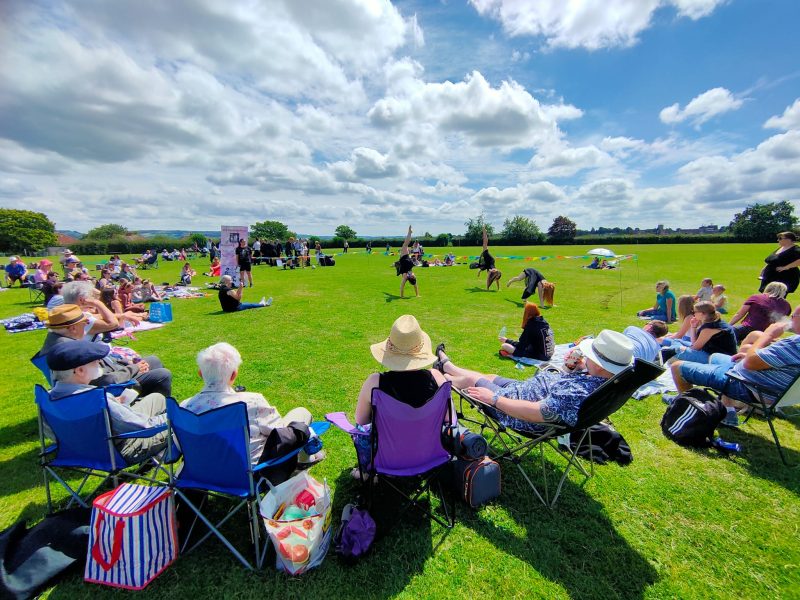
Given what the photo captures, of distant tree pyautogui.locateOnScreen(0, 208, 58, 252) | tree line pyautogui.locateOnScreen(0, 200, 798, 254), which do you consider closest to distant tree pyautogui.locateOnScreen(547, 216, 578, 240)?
tree line pyautogui.locateOnScreen(0, 200, 798, 254)

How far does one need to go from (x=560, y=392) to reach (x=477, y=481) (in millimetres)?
1063

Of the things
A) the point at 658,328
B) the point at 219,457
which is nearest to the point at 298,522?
the point at 219,457

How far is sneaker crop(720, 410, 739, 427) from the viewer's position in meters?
4.23

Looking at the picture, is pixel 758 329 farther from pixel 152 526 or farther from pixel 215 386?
pixel 152 526

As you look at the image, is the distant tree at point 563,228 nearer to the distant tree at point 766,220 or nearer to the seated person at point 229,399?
the distant tree at point 766,220

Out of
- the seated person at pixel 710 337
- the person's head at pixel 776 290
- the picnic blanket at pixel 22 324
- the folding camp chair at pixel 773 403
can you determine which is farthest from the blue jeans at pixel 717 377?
the picnic blanket at pixel 22 324

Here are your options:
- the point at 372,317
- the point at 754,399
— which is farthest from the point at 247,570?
the point at 372,317

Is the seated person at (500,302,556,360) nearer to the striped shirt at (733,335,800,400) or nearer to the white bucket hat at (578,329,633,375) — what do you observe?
the striped shirt at (733,335,800,400)

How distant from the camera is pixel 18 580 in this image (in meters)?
2.25

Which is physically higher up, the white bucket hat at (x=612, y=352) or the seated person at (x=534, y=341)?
the white bucket hat at (x=612, y=352)

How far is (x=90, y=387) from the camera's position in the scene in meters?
3.02

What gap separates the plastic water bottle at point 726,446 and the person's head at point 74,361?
613 cm

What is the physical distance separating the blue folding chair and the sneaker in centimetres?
514

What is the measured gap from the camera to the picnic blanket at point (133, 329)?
777 centimetres
